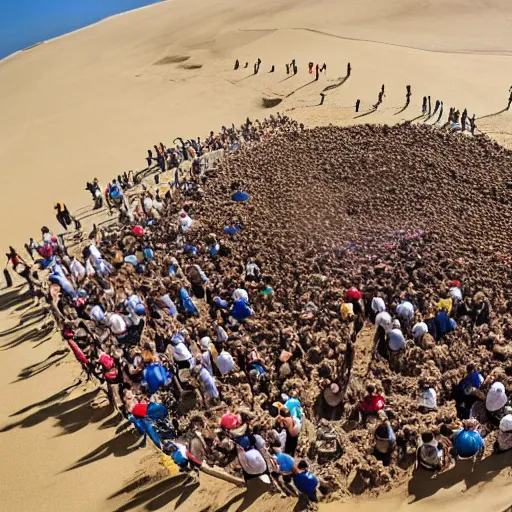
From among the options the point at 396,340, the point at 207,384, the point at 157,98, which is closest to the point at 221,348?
the point at 207,384

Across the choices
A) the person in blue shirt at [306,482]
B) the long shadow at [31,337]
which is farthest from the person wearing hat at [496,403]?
the long shadow at [31,337]

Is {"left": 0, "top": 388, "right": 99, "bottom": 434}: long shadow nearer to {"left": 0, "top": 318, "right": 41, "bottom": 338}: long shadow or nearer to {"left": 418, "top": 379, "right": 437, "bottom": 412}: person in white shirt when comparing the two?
{"left": 0, "top": 318, "right": 41, "bottom": 338}: long shadow

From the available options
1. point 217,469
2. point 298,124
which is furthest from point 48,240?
point 298,124

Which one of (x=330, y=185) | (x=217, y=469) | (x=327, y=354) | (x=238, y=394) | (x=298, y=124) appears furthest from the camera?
(x=298, y=124)

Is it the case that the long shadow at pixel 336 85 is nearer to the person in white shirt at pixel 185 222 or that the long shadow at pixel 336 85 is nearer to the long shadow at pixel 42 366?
the person in white shirt at pixel 185 222

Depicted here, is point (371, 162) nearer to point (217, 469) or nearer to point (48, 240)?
point (48, 240)

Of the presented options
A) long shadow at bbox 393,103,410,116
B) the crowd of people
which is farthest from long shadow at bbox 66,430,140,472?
long shadow at bbox 393,103,410,116

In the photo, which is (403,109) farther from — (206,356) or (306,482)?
(306,482)
